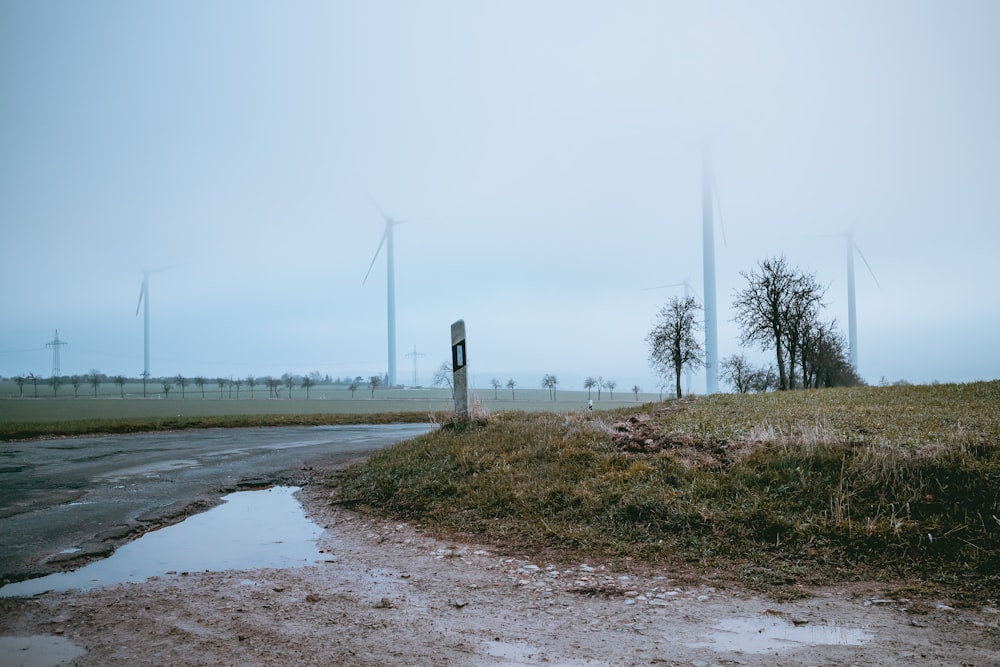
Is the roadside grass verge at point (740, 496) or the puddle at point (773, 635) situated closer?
the puddle at point (773, 635)

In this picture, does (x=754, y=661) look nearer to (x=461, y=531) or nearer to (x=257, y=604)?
(x=257, y=604)

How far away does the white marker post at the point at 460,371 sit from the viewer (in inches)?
534

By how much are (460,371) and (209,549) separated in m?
7.68

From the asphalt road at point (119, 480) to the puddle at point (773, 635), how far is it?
6.20 metres

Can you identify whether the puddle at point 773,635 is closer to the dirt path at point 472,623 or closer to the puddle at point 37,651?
the dirt path at point 472,623

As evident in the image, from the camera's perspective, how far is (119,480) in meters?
11.4

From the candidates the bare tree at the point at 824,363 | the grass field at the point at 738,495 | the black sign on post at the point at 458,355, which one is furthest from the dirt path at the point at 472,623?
the bare tree at the point at 824,363

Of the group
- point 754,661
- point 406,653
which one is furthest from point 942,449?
point 406,653

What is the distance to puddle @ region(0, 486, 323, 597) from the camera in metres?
5.98

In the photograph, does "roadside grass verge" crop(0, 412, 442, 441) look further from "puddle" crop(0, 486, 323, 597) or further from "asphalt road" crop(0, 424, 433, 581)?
"puddle" crop(0, 486, 323, 597)

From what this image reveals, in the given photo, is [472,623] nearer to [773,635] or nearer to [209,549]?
[773,635]

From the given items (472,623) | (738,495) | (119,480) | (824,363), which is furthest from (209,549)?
(824,363)

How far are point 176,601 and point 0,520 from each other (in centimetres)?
490

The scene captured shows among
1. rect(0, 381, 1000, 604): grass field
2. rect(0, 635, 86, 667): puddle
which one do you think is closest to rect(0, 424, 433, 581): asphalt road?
rect(0, 635, 86, 667): puddle
